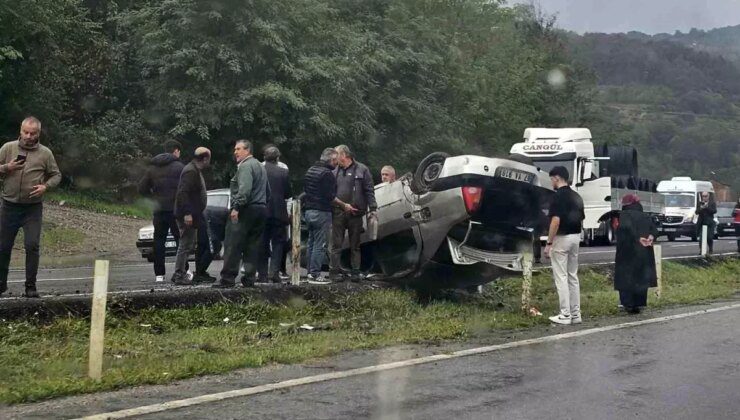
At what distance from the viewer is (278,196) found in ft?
43.5

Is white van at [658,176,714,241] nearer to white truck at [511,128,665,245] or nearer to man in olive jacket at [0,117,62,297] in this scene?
white truck at [511,128,665,245]

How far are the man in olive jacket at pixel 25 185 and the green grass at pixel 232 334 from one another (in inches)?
42.4

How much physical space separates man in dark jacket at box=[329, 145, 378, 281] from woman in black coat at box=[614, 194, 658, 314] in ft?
11.0

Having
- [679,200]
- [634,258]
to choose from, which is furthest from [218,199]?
[679,200]

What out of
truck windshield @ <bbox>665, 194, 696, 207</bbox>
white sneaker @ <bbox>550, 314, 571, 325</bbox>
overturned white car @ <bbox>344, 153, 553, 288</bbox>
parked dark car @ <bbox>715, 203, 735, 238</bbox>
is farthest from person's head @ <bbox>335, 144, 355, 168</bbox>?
parked dark car @ <bbox>715, 203, 735, 238</bbox>

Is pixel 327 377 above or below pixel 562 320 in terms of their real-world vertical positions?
below

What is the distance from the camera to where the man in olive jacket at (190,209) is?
41.3 ft

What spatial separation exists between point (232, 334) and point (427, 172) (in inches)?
141

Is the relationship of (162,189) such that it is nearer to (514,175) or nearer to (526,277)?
(514,175)

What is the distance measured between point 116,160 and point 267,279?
81.8 feet

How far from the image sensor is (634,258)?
1382cm

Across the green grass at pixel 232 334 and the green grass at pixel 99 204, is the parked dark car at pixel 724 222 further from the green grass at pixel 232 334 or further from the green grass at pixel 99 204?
the green grass at pixel 232 334

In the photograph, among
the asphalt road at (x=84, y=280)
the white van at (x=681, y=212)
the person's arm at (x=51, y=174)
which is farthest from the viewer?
the white van at (x=681, y=212)

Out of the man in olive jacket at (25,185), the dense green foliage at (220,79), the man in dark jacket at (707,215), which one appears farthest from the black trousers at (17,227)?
the dense green foliage at (220,79)
